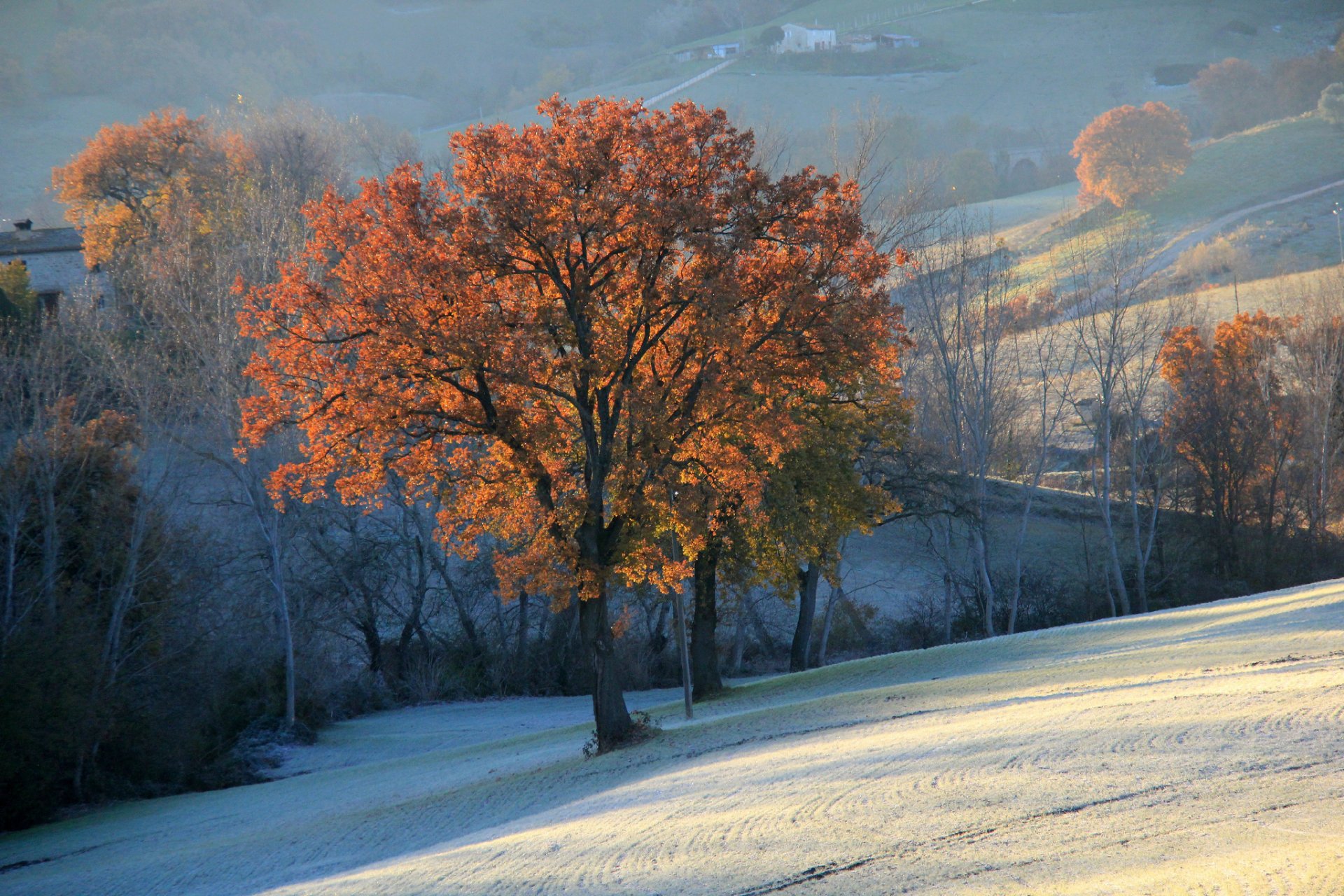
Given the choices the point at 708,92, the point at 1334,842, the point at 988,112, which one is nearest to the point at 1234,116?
the point at 988,112

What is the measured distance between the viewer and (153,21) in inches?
7475

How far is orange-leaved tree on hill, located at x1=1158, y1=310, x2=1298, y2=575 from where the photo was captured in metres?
36.8

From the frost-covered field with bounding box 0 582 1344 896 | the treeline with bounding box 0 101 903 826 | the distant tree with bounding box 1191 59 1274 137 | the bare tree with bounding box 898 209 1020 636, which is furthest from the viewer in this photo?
the distant tree with bounding box 1191 59 1274 137

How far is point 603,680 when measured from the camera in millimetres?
17156

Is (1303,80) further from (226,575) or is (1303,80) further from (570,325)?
(570,325)

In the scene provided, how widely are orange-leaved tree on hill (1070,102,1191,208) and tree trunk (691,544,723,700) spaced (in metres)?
88.1

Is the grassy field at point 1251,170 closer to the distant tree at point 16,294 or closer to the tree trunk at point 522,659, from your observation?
the tree trunk at point 522,659

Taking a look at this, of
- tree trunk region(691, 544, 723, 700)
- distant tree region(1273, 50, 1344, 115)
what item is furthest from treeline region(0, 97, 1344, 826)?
distant tree region(1273, 50, 1344, 115)

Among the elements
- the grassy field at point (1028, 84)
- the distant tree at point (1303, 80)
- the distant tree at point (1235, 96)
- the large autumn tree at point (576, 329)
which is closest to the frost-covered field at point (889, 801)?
the large autumn tree at point (576, 329)

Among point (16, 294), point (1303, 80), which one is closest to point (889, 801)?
point (16, 294)

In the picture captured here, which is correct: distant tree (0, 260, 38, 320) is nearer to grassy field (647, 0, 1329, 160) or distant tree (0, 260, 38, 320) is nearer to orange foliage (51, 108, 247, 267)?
orange foliage (51, 108, 247, 267)

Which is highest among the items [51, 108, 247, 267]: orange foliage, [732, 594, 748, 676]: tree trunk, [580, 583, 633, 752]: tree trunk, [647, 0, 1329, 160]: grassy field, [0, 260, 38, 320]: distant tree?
[647, 0, 1329, 160]: grassy field

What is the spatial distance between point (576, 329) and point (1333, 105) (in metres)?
131

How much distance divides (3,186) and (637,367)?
5340 inches
